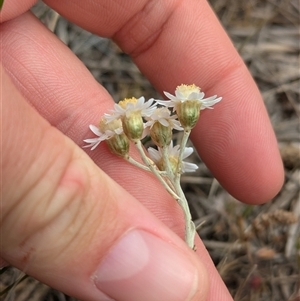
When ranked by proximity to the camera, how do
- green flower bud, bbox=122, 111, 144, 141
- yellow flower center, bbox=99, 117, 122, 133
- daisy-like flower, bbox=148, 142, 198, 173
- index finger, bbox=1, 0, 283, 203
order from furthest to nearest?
index finger, bbox=1, 0, 283, 203
daisy-like flower, bbox=148, 142, 198, 173
yellow flower center, bbox=99, 117, 122, 133
green flower bud, bbox=122, 111, 144, 141

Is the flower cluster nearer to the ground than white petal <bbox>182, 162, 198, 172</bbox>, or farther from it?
farther from it

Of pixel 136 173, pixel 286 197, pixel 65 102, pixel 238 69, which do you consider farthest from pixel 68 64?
pixel 286 197

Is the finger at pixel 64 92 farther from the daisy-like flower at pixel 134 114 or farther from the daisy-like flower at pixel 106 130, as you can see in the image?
the daisy-like flower at pixel 134 114

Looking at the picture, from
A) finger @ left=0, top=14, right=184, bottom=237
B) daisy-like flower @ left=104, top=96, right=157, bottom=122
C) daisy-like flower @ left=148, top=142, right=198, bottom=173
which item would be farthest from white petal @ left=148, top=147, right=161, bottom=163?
daisy-like flower @ left=104, top=96, right=157, bottom=122

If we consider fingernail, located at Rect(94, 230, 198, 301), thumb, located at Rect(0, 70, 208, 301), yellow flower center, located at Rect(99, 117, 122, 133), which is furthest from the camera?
yellow flower center, located at Rect(99, 117, 122, 133)

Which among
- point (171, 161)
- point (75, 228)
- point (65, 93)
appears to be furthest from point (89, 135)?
point (75, 228)

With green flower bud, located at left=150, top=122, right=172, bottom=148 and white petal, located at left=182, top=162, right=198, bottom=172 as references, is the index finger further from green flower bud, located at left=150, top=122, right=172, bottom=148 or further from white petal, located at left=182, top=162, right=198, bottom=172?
green flower bud, located at left=150, top=122, right=172, bottom=148
